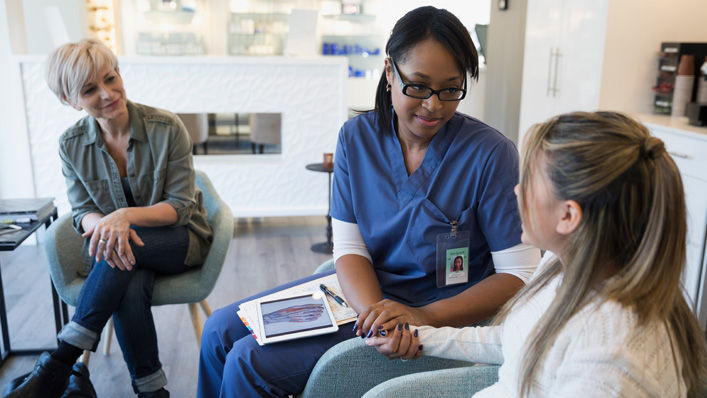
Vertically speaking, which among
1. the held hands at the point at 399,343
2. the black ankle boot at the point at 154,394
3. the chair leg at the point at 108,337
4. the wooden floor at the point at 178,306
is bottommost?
the wooden floor at the point at 178,306

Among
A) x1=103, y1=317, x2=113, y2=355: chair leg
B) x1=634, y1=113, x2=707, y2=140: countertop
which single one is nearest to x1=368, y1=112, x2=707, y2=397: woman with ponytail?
x1=634, y1=113, x2=707, y2=140: countertop

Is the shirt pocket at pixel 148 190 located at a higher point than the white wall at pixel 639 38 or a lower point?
lower

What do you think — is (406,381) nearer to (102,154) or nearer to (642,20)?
(102,154)

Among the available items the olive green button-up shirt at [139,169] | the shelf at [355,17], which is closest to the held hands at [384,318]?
the olive green button-up shirt at [139,169]

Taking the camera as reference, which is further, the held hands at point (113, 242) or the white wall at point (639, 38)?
the white wall at point (639, 38)

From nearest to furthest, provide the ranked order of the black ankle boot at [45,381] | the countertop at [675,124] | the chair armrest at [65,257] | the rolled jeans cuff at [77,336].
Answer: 1. the black ankle boot at [45,381]
2. the rolled jeans cuff at [77,336]
3. the chair armrest at [65,257]
4. the countertop at [675,124]

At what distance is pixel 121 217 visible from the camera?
1797 mm

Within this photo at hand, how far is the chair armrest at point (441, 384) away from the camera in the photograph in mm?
1038

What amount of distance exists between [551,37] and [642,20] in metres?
0.73

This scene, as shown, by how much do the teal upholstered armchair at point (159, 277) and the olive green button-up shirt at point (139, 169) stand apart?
0.05m

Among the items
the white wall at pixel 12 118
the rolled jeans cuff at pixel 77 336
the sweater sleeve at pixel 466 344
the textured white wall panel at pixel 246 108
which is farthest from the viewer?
the textured white wall panel at pixel 246 108

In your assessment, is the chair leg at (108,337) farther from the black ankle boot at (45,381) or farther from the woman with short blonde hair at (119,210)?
the black ankle boot at (45,381)

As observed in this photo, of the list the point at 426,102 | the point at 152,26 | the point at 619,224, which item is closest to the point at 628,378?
the point at 619,224

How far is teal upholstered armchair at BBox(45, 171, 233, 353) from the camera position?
1838 millimetres
